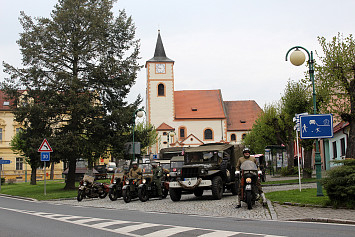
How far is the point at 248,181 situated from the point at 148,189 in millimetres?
8033

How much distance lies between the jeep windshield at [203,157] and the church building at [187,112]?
182 feet

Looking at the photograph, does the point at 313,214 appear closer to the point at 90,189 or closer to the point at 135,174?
the point at 135,174

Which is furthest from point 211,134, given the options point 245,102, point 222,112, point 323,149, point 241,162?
point 241,162

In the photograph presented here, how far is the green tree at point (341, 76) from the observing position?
869 inches

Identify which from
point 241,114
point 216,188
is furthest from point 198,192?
point 241,114

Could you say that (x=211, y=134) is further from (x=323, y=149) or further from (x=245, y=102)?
(x=323, y=149)

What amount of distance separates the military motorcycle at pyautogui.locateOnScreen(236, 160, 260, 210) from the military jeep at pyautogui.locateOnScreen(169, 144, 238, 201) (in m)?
3.86

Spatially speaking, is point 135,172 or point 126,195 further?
point 135,172

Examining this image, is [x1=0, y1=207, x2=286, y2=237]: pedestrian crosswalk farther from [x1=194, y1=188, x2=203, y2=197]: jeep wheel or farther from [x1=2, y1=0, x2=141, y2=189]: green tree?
[x1=2, y1=0, x2=141, y2=189]: green tree

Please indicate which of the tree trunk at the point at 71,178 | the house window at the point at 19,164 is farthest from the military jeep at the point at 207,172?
the house window at the point at 19,164

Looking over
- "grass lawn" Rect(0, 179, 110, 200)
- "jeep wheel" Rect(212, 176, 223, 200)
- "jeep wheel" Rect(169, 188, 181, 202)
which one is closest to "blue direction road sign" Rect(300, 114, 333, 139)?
"jeep wheel" Rect(212, 176, 223, 200)

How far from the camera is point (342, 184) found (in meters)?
12.3

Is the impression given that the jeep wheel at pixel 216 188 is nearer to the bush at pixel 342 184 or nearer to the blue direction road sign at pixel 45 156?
the bush at pixel 342 184

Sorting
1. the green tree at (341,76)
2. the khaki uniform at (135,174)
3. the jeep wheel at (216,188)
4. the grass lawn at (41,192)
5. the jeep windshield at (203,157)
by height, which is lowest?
the grass lawn at (41,192)
